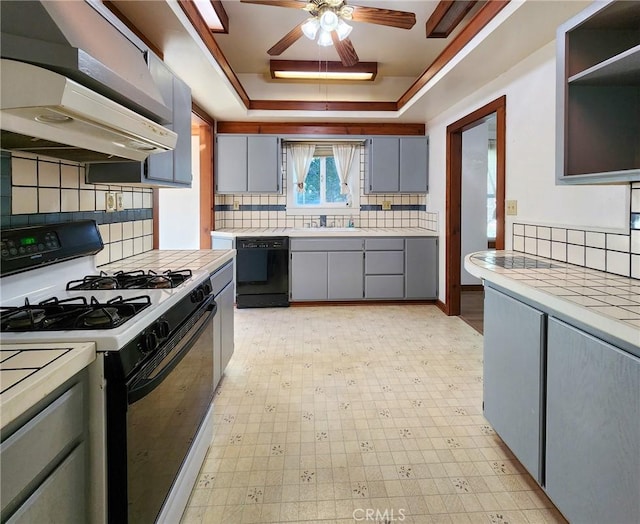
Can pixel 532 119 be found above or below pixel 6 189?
above

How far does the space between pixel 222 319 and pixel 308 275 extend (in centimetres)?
238

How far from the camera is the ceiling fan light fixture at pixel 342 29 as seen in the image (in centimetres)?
265

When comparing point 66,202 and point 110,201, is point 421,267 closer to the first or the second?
point 110,201

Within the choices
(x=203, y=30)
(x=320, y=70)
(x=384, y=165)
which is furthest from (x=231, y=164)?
(x=203, y=30)

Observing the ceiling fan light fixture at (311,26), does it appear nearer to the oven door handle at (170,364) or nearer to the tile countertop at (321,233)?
the oven door handle at (170,364)

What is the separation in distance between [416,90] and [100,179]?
3120 mm

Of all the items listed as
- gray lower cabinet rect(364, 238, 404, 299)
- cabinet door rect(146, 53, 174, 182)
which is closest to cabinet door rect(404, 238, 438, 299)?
gray lower cabinet rect(364, 238, 404, 299)

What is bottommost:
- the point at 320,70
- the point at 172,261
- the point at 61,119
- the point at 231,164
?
the point at 172,261

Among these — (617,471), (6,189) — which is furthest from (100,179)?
(617,471)

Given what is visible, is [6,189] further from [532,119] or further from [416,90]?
[416,90]

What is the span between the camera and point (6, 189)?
1.49m

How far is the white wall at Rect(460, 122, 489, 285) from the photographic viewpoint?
19.0 ft

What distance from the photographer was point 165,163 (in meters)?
2.38

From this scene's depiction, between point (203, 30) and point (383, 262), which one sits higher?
point (203, 30)
